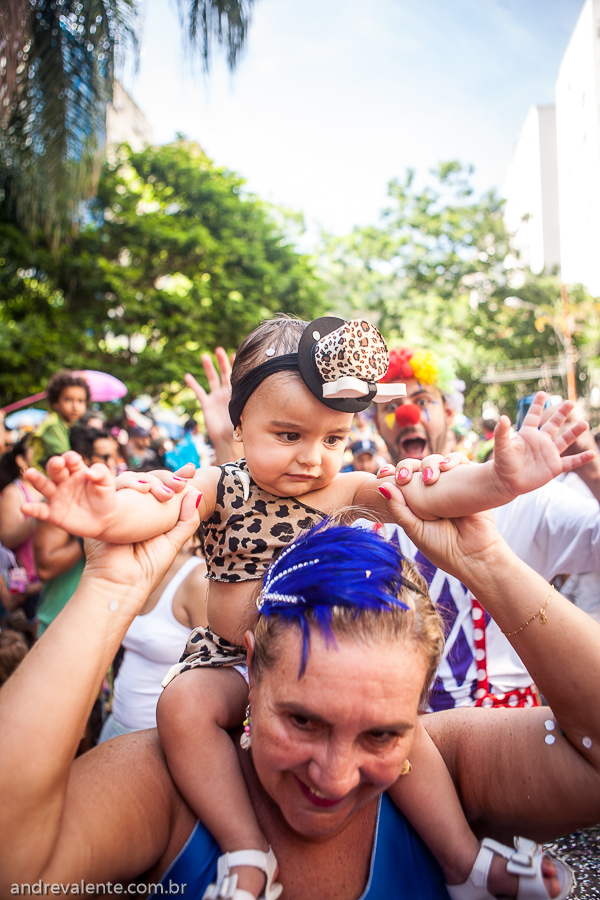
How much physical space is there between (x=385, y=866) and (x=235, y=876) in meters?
0.41

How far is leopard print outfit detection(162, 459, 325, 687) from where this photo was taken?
6.61ft

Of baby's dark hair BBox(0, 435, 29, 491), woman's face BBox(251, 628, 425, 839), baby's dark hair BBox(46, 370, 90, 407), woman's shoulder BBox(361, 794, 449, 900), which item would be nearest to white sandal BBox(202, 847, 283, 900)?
woman's face BBox(251, 628, 425, 839)

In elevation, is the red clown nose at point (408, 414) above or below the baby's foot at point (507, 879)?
above

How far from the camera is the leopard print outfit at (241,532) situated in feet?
6.61

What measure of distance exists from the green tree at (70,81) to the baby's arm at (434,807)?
8018mm

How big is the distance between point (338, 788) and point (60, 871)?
0.60 meters

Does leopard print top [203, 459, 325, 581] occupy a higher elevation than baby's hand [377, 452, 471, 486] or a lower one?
lower

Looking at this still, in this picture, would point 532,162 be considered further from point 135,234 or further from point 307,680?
point 307,680

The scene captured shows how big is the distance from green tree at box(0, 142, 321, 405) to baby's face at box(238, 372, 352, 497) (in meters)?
13.3

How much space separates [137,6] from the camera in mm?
8289

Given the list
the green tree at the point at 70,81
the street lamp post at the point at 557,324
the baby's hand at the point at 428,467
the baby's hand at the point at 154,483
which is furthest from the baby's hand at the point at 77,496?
the street lamp post at the point at 557,324

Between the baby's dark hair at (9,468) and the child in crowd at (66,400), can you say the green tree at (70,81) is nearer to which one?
the child in crowd at (66,400)

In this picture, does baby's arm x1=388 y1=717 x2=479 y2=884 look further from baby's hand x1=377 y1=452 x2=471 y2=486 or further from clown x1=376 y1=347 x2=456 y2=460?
clown x1=376 y1=347 x2=456 y2=460

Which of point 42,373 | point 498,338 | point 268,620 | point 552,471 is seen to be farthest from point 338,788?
point 498,338
